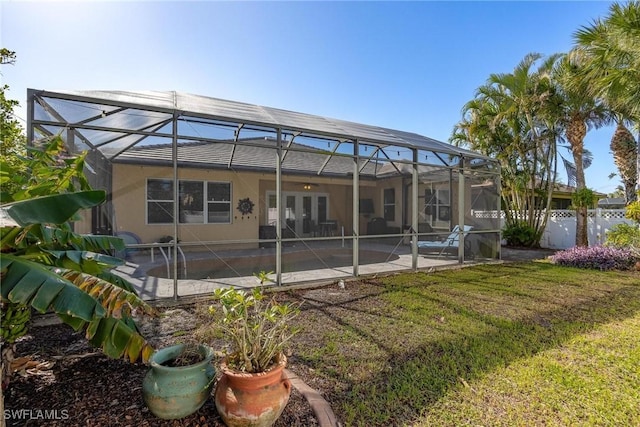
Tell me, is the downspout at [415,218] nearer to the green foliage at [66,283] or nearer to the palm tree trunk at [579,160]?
the green foliage at [66,283]

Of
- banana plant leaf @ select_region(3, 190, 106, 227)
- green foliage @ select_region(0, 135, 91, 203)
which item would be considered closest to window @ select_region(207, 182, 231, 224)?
green foliage @ select_region(0, 135, 91, 203)

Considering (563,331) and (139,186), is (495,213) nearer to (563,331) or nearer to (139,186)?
(563,331)

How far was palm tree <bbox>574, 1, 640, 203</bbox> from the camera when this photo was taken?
798cm

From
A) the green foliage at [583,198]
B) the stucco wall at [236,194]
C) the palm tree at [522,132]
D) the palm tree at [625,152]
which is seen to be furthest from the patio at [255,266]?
the palm tree at [625,152]

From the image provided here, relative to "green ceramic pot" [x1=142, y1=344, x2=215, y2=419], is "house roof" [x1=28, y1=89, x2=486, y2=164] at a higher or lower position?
higher

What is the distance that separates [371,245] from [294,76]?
20.5ft

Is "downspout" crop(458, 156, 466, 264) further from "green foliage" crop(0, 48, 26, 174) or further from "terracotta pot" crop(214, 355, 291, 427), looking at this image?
"green foliage" crop(0, 48, 26, 174)

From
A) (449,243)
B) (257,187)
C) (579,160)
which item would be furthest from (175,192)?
(579,160)

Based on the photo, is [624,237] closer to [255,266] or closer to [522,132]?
[522,132]

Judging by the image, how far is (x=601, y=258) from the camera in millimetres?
8703

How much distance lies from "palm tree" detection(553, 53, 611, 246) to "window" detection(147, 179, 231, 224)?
40.8ft

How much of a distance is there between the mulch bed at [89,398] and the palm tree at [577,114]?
1336cm

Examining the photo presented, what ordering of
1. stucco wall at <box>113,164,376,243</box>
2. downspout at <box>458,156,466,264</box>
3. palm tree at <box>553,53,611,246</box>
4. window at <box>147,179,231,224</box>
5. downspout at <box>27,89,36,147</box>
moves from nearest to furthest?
downspout at <box>27,89,36,147</box> < stucco wall at <box>113,164,376,243</box> < downspout at <box>458,156,466,264</box> < window at <box>147,179,231,224</box> < palm tree at <box>553,53,611,246</box>

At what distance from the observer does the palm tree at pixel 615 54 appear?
26.2ft
